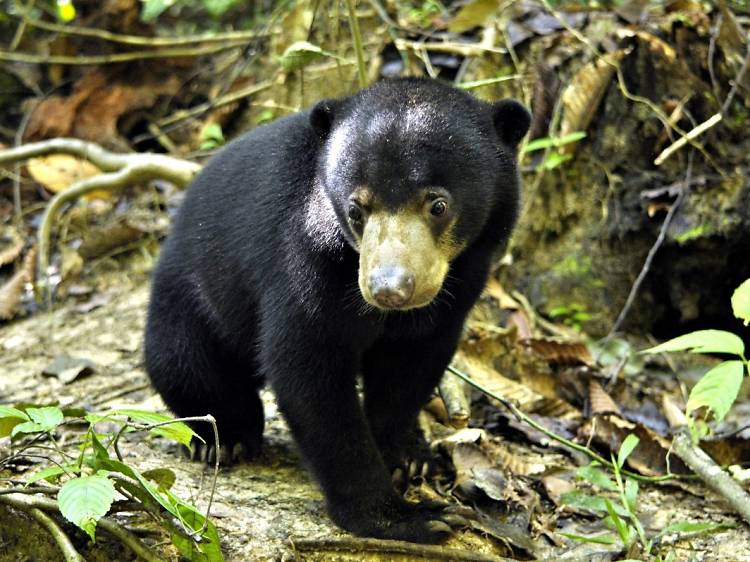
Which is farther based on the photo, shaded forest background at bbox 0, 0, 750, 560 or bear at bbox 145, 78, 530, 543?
shaded forest background at bbox 0, 0, 750, 560

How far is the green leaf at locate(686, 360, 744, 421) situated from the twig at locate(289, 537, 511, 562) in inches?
37.3

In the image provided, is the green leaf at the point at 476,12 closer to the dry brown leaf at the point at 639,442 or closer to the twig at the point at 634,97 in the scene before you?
the twig at the point at 634,97

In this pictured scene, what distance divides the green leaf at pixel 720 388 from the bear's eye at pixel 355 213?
1309 millimetres

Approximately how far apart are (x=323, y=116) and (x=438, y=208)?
66 centimetres

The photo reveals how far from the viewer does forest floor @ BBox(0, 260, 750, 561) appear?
11.3 feet

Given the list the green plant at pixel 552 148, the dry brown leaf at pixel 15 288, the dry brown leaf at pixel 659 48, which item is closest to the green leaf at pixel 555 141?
the green plant at pixel 552 148

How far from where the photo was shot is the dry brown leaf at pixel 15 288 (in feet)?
21.5

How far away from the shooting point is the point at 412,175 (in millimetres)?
3361

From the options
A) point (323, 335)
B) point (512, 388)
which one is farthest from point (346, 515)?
point (512, 388)

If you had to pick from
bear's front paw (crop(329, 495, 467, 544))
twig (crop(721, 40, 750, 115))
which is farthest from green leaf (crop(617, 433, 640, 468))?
twig (crop(721, 40, 750, 115))

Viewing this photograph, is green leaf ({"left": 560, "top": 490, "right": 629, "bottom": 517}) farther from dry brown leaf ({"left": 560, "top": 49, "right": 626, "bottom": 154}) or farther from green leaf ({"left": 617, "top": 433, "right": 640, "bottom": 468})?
dry brown leaf ({"left": 560, "top": 49, "right": 626, "bottom": 154})

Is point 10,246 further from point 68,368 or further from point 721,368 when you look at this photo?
point 721,368

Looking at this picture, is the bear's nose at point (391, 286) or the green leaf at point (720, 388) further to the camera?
the bear's nose at point (391, 286)

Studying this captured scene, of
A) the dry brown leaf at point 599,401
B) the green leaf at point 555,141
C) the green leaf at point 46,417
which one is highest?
the green leaf at point 46,417
